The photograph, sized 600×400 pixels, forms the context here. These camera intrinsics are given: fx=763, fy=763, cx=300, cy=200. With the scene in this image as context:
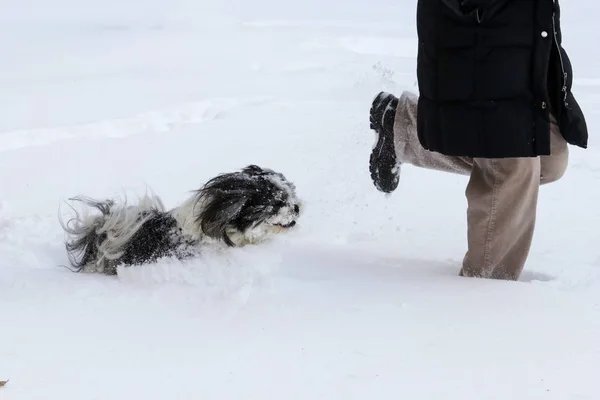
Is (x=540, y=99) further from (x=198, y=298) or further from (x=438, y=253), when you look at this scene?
(x=198, y=298)

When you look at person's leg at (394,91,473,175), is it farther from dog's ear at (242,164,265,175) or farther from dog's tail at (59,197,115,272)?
dog's tail at (59,197,115,272)

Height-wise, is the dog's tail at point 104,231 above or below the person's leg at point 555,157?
below

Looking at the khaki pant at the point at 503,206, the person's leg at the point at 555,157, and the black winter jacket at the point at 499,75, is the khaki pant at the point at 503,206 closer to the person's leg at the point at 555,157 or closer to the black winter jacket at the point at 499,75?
the person's leg at the point at 555,157

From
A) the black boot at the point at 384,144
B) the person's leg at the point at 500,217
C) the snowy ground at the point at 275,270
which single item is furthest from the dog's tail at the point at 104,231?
the person's leg at the point at 500,217

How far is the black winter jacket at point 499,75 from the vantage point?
105 inches

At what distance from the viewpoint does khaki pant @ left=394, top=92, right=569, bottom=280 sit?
2932 millimetres

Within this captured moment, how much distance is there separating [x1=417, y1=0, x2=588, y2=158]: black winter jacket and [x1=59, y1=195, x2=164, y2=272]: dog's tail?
140 cm

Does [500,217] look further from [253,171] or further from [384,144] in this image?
[253,171]

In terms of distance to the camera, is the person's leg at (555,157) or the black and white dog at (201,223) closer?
the person's leg at (555,157)

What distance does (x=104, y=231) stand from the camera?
133 inches

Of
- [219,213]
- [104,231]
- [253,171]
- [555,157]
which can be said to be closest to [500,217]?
[555,157]

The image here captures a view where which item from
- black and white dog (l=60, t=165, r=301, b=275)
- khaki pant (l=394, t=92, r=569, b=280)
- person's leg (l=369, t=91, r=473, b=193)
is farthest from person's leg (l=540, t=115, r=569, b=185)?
black and white dog (l=60, t=165, r=301, b=275)

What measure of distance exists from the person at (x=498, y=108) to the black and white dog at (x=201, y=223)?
0.65 m

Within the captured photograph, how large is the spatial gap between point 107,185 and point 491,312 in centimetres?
283
